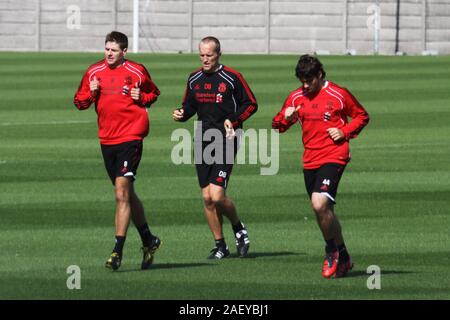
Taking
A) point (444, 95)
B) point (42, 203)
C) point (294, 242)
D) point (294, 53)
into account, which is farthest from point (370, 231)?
point (294, 53)

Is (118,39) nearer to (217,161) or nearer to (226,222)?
(217,161)

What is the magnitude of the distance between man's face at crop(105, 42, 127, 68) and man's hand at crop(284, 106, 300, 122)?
1.70 metres

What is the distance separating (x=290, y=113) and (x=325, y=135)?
37 centimetres

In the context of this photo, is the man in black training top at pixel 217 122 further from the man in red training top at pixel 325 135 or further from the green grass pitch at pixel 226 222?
the man in red training top at pixel 325 135

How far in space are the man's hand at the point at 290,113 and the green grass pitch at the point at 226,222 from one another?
1357 mm

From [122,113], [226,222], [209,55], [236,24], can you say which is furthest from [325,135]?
[236,24]

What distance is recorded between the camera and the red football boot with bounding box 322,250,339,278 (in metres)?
11.8

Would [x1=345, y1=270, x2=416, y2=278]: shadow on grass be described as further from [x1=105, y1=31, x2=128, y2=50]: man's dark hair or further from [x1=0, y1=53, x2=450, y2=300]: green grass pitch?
[x1=105, y1=31, x2=128, y2=50]: man's dark hair

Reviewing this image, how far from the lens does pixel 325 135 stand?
12031 millimetres

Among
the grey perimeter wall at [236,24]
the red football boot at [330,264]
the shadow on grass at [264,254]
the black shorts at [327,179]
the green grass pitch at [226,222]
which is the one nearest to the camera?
the green grass pitch at [226,222]

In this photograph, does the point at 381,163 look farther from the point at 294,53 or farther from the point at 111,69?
the point at 294,53

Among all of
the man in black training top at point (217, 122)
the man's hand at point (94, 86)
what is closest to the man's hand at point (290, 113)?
the man in black training top at point (217, 122)

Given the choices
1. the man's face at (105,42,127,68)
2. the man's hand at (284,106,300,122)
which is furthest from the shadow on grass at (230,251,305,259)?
the man's face at (105,42,127,68)

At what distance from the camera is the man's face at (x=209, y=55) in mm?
13000
